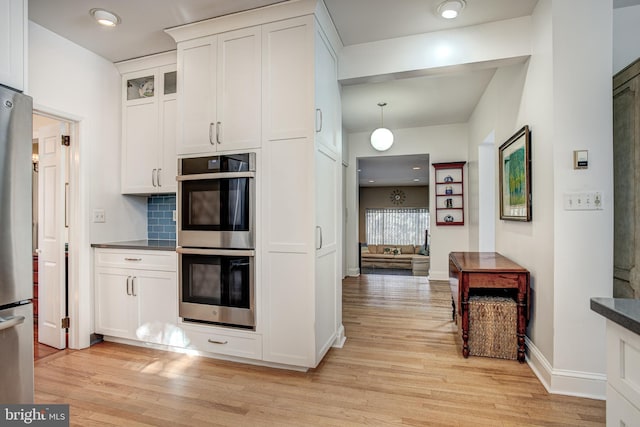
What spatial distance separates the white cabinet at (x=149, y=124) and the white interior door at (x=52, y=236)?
51 cm

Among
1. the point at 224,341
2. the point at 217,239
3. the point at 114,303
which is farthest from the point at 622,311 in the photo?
the point at 114,303

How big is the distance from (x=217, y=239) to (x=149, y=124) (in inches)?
58.3

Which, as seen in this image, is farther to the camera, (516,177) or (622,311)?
(516,177)

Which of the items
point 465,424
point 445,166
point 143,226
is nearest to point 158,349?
point 143,226

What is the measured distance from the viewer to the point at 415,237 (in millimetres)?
12430

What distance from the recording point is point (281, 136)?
2361mm

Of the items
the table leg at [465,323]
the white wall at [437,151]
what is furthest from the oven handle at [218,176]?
the white wall at [437,151]

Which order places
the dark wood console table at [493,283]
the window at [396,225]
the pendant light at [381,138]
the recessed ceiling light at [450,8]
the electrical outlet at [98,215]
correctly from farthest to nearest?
the window at [396,225] < the pendant light at [381,138] < the electrical outlet at [98,215] < the dark wood console table at [493,283] < the recessed ceiling light at [450,8]

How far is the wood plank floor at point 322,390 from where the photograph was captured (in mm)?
1849

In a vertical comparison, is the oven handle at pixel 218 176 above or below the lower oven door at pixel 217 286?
above

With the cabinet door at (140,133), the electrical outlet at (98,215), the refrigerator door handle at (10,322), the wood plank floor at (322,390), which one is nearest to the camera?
the refrigerator door handle at (10,322)

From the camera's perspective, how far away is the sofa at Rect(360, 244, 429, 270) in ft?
33.1

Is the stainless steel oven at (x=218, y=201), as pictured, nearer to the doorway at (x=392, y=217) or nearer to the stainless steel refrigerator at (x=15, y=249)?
the stainless steel refrigerator at (x=15, y=249)

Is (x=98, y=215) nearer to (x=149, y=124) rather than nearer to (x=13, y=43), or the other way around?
(x=149, y=124)
